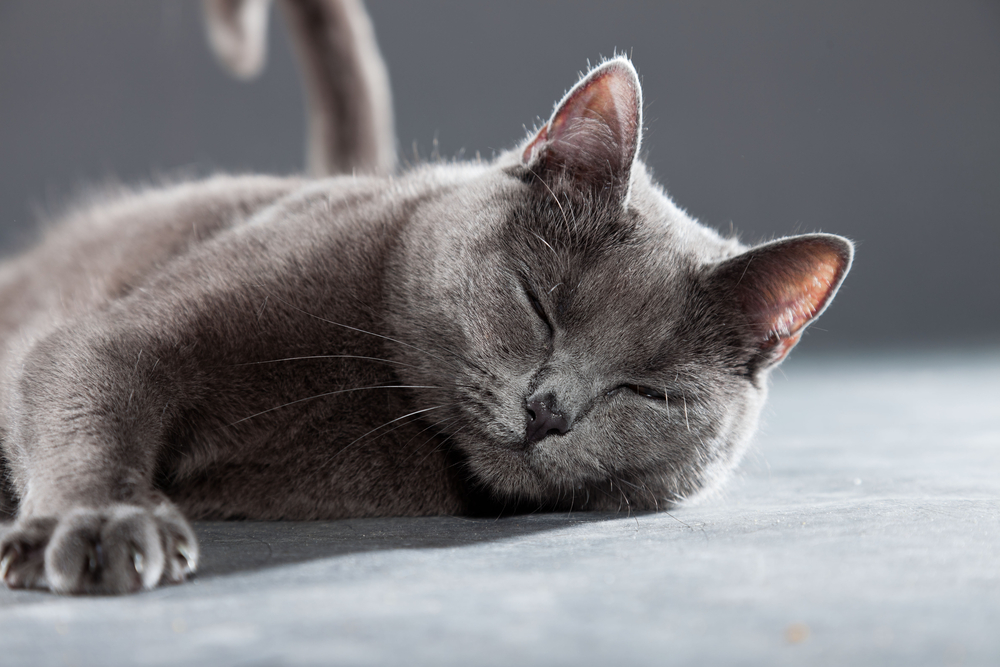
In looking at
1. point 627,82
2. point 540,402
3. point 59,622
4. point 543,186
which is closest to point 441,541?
point 540,402

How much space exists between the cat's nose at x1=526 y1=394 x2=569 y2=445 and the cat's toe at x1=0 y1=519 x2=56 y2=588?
58 centimetres

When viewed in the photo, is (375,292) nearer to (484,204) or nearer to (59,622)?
(484,204)

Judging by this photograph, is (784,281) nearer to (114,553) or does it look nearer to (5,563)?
(114,553)

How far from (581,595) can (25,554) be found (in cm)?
58

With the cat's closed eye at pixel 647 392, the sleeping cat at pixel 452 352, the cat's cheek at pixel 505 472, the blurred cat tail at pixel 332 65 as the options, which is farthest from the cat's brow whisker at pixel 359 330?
the blurred cat tail at pixel 332 65

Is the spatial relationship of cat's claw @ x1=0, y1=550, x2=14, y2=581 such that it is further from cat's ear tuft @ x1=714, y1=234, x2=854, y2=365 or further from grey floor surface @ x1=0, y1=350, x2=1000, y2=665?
cat's ear tuft @ x1=714, y1=234, x2=854, y2=365

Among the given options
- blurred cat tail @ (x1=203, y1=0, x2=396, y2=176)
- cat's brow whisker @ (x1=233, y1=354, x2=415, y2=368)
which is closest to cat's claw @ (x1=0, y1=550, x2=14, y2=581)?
cat's brow whisker @ (x1=233, y1=354, x2=415, y2=368)

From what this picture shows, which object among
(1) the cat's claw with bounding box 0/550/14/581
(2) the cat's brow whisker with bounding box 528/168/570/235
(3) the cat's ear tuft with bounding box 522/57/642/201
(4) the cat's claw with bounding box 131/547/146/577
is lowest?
(1) the cat's claw with bounding box 0/550/14/581

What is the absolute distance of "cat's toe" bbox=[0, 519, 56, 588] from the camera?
3.00ft

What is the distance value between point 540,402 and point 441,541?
222 millimetres

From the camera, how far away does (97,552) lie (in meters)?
0.90

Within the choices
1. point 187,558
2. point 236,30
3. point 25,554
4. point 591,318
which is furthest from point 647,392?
point 236,30

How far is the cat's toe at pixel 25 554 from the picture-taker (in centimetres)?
91

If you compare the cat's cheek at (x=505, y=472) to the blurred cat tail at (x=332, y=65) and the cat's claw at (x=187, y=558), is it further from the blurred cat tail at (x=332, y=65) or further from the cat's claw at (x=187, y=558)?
the blurred cat tail at (x=332, y=65)
